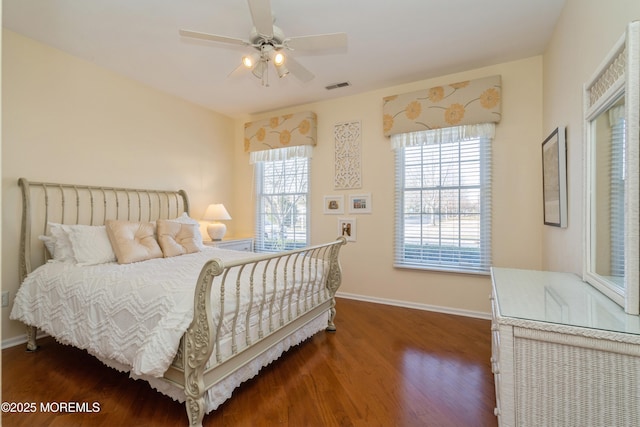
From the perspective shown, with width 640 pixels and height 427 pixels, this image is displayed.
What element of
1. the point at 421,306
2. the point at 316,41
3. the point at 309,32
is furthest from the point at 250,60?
the point at 421,306

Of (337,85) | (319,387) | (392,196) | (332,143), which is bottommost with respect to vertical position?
(319,387)

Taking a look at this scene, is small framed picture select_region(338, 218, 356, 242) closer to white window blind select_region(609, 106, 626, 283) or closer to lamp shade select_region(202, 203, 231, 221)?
lamp shade select_region(202, 203, 231, 221)

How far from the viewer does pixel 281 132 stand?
4469mm

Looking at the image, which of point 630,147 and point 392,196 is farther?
point 392,196

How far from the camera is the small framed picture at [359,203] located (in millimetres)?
4004

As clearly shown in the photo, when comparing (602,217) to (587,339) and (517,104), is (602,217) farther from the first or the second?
(517,104)

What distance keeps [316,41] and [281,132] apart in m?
2.22

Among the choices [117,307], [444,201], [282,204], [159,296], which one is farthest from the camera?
[282,204]

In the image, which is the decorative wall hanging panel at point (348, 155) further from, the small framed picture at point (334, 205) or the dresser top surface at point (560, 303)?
the dresser top surface at point (560, 303)

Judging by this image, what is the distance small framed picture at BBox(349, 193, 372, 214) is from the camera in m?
4.00

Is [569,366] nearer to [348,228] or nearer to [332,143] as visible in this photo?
[348,228]

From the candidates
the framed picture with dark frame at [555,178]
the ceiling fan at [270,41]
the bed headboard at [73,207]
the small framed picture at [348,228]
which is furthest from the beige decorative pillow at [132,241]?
the framed picture with dark frame at [555,178]

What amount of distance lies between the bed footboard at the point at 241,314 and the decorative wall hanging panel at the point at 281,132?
187cm

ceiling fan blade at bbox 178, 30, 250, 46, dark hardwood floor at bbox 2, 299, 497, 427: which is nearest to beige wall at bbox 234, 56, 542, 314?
dark hardwood floor at bbox 2, 299, 497, 427
